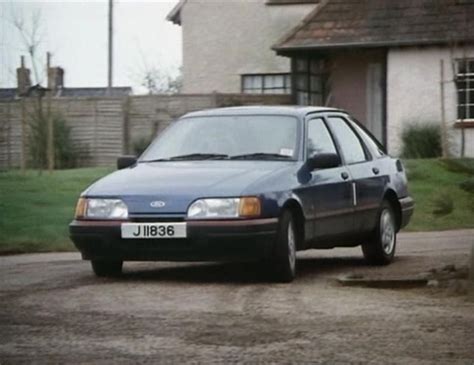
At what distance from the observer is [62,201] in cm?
2161

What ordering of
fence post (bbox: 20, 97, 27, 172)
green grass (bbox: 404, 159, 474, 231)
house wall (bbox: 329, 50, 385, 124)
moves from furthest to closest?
house wall (bbox: 329, 50, 385, 124) → fence post (bbox: 20, 97, 27, 172) → green grass (bbox: 404, 159, 474, 231)

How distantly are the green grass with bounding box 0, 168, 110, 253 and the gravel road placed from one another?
2.98 m

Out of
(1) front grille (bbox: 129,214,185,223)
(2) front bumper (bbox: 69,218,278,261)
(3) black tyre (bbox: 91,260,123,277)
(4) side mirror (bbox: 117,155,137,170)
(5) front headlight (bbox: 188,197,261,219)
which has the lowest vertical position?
(3) black tyre (bbox: 91,260,123,277)

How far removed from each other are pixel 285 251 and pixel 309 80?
23482 mm

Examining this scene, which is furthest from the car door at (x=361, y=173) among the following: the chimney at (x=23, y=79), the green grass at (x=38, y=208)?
the chimney at (x=23, y=79)

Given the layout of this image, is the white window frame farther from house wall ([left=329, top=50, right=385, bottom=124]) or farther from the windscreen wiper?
the windscreen wiper

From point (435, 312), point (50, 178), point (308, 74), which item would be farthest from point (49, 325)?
point (308, 74)

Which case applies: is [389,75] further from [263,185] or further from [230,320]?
[230,320]

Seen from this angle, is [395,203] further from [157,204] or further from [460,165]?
[460,165]

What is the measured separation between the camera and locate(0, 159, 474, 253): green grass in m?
17.2

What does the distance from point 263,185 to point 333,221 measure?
1.44 m

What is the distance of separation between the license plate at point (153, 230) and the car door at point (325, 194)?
1224 mm

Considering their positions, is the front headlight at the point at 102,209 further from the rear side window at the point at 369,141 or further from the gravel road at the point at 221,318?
the rear side window at the point at 369,141

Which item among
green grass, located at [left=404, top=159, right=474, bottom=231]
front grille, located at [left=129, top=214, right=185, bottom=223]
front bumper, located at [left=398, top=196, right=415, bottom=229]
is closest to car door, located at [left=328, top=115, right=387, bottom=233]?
front bumper, located at [left=398, top=196, right=415, bottom=229]
